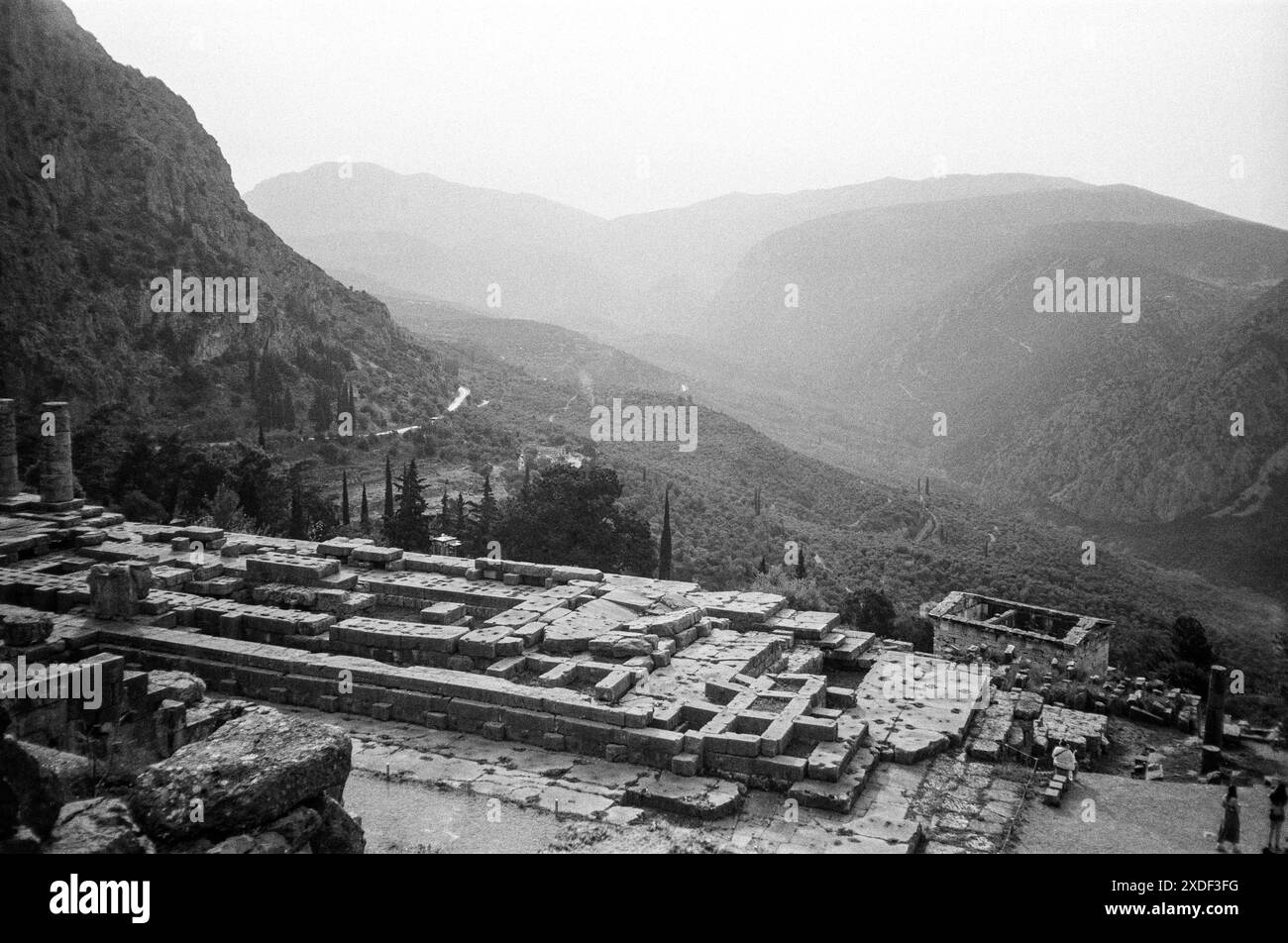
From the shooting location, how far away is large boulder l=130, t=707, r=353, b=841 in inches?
325

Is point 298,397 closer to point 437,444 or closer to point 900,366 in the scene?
point 437,444

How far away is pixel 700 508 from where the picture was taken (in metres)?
48.1

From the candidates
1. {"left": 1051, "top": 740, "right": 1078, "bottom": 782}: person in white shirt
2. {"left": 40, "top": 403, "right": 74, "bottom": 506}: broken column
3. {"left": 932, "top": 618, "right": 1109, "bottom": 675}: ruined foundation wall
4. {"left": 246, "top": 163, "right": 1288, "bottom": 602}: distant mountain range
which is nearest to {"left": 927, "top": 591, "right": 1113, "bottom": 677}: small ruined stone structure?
{"left": 932, "top": 618, "right": 1109, "bottom": 675}: ruined foundation wall

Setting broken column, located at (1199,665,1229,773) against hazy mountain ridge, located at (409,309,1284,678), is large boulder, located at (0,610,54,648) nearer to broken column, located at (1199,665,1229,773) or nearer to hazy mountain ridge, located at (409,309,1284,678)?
broken column, located at (1199,665,1229,773)

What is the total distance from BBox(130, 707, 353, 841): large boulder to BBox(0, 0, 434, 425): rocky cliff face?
46.9 m

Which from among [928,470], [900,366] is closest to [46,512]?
[928,470]

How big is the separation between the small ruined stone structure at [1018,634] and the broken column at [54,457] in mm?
23084

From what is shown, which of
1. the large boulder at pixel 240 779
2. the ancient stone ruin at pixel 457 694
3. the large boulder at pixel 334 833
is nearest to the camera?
the large boulder at pixel 240 779

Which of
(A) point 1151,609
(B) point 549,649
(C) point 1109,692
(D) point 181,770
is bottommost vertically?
(A) point 1151,609

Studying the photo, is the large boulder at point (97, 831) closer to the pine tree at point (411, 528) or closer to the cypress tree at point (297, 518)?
the pine tree at point (411, 528)

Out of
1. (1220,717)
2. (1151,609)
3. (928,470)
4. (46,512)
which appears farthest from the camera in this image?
(928,470)

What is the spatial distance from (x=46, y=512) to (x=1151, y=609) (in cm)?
4101

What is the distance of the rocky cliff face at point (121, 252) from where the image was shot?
51.1 m

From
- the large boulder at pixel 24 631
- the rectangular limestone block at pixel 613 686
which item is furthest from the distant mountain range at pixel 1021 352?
the large boulder at pixel 24 631
